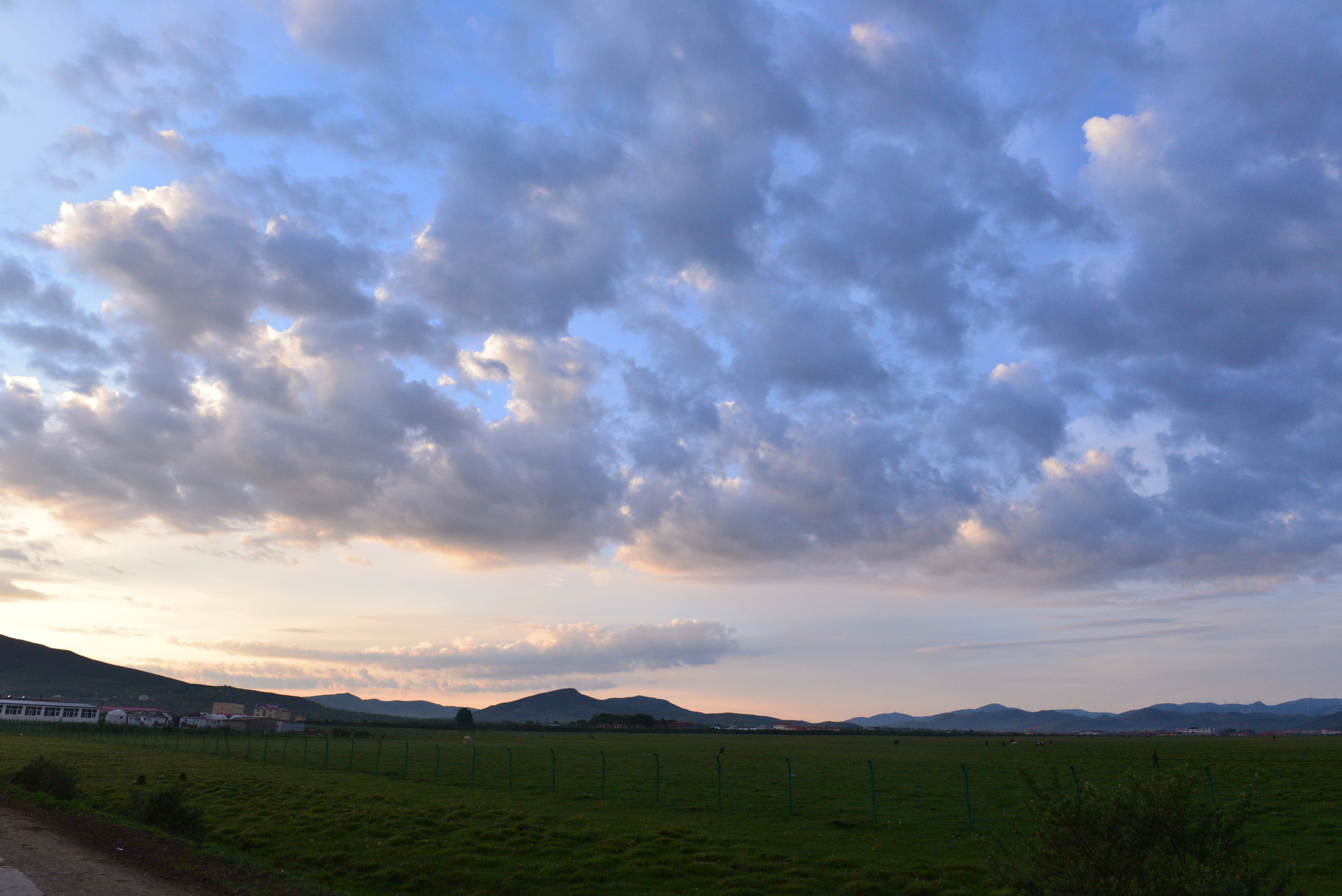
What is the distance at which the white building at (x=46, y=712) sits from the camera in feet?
436

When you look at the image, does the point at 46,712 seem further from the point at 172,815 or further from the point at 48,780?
the point at 172,815

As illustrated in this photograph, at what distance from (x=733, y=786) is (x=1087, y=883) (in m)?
39.9

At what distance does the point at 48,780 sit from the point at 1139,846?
44.8 metres

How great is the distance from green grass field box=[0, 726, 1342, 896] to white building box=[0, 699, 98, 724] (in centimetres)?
7646

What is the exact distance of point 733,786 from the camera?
47.0m

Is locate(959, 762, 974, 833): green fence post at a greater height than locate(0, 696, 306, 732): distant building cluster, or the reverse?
locate(959, 762, 974, 833): green fence post

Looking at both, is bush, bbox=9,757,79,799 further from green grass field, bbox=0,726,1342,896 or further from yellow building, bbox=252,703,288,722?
yellow building, bbox=252,703,288,722

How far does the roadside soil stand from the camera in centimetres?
1886

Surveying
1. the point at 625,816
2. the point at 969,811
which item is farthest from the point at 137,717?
the point at 969,811

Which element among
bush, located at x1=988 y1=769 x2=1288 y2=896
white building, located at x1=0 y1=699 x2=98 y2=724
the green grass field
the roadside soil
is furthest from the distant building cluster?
bush, located at x1=988 y1=769 x2=1288 y2=896

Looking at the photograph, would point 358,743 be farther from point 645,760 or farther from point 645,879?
point 645,879

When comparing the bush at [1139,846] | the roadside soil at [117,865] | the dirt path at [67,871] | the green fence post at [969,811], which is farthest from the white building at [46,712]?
the bush at [1139,846]

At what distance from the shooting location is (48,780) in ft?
119

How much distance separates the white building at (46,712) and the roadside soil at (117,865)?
419ft
